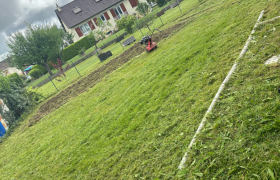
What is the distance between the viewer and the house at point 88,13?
3512cm

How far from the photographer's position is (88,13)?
1391 inches

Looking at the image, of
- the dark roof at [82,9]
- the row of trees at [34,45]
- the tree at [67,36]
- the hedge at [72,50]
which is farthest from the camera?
the tree at [67,36]

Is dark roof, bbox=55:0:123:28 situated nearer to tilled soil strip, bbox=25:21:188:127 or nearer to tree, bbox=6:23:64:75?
tree, bbox=6:23:64:75

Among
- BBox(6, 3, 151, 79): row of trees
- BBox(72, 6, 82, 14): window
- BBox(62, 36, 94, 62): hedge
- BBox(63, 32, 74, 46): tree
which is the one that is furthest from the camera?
BBox(63, 32, 74, 46): tree

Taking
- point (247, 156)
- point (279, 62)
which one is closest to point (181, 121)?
point (247, 156)

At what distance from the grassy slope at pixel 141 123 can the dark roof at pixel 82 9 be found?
1246 inches

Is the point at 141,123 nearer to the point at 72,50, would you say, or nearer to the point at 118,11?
the point at 72,50

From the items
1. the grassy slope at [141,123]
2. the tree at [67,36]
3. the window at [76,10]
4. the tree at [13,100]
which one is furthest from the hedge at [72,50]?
the grassy slope at [141,123]

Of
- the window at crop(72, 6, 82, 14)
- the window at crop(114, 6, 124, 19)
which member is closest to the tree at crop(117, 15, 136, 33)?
the window at crop(114, 6, 124, 19)

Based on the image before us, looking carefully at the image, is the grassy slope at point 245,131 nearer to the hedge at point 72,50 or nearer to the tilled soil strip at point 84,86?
the tilled soil strip at point 84,86

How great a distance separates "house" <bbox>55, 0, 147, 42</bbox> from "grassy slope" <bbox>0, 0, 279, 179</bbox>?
30514mm

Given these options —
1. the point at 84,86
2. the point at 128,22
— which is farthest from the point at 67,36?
the point at 84,86

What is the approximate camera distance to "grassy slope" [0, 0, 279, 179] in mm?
3514

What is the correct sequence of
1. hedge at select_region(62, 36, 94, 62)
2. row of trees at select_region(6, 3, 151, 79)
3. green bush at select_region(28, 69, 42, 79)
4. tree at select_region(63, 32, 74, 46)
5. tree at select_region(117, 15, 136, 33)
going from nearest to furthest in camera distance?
tree at select_region(117, 15, 136, 33)
row of trees at select_region(6, 3, 151, 79)
hedge at select_region(62, 36, 94, 62)
green bush at select_region(28, 69, 42, 79)
tree at select_region(63, 32, 74, 46)
